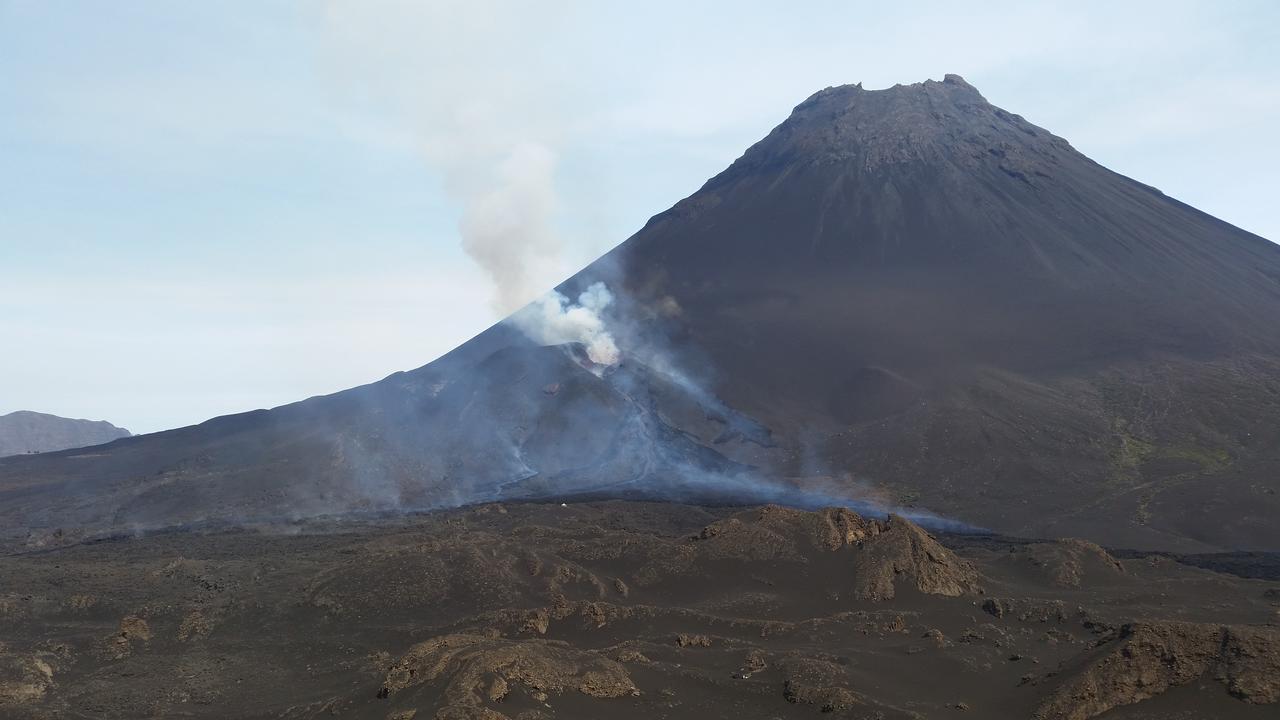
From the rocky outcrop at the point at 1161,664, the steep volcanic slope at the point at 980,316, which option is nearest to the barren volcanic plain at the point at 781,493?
the rocky outcrop at the point at 1161,664

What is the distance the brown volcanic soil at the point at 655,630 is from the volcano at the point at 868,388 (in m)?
18.6

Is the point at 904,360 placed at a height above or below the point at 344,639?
above

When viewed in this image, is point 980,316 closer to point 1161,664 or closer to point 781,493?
point 781,493

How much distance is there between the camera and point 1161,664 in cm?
2762

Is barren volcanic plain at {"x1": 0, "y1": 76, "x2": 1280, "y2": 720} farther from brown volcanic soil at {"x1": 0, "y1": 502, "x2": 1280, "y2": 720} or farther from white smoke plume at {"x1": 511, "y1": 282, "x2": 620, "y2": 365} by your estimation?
white smoke plume at {"x1": 511, "y1": 282, "x2": 620, "y2": 365}

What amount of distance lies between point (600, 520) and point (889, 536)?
75.7 feet

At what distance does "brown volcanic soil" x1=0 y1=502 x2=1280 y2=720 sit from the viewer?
28016 mm

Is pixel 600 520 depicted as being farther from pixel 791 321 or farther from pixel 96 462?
pixel 96 462

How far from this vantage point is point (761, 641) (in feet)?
121

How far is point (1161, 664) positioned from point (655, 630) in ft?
55.2

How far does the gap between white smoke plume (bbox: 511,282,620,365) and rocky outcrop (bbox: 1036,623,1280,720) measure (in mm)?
70316

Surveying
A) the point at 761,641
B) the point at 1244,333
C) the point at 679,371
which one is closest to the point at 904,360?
the point at 679,371

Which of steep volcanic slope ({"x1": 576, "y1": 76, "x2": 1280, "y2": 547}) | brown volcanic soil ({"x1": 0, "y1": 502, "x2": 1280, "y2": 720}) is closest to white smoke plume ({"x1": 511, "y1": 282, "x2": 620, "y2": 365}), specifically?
steep volcanic slope ({"x1": 576, "y1": 76, "x2": 1280, "y2": 547})

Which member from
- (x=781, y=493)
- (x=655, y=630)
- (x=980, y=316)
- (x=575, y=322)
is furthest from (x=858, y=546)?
(x=575, y=322)
